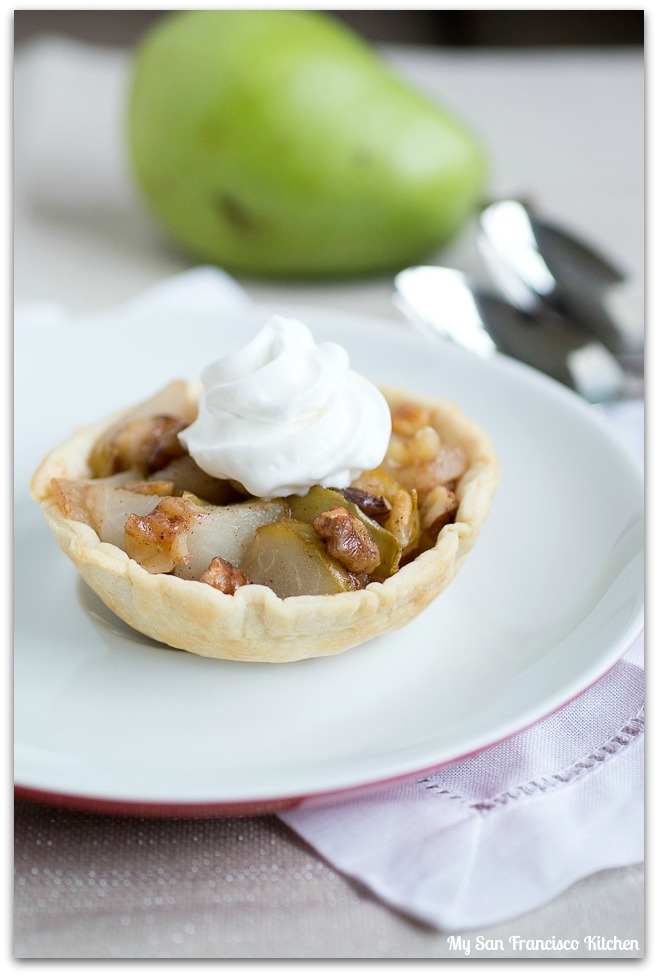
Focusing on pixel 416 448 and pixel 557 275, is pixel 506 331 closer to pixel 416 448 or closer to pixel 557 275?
pixel 557 275

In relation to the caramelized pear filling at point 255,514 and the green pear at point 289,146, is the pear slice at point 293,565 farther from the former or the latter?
the green pear at point 289,146

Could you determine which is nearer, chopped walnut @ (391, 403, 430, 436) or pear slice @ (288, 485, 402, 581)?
pear slice @ (288, 485, 402, 581)

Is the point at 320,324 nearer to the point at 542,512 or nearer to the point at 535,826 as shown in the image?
the point at 542,512

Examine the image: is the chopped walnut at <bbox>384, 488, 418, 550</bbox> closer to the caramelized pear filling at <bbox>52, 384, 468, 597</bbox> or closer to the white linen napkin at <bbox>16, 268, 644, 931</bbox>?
the caramelized pear filling at <bbox>52, 384, 468, 597</bbox>

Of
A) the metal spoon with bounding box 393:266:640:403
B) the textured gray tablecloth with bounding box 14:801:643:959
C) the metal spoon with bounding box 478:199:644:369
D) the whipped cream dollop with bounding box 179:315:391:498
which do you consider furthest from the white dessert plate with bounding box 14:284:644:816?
the metal spoon with bounding box 478:199:644:369

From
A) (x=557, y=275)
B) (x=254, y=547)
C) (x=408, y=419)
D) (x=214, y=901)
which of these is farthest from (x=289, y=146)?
(x=214, y=901)

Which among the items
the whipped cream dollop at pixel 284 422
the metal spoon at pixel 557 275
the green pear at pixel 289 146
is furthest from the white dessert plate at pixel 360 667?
the green pear at pixel 289 146
